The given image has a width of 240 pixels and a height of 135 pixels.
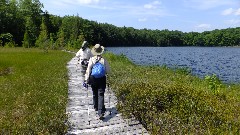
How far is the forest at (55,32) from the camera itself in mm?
76688

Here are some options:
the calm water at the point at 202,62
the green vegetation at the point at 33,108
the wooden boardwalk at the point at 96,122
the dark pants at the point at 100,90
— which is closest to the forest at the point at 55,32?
the calm water at the point at 202,62

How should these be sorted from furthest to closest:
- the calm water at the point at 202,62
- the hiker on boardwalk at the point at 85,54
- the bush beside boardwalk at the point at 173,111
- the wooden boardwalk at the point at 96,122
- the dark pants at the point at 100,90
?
the calm water at the point at 202,62 < the hiker on boardwalk at the point at 85,54 < the dark pants at the point at 100,90 < the wooden boardwalk at the point at 96,122 < the bush beside boardwalk at the point at 173,111

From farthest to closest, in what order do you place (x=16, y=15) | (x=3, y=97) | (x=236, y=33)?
(x=236, y=33)
(x=16, y=15)
(x=3, y=97)

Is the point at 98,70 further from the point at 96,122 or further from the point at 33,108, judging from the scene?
the point at 33,108

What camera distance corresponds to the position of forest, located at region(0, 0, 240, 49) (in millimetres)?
76688

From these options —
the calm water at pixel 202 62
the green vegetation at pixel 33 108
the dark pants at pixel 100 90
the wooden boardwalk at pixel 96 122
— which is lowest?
the calm water at pixel 202 62

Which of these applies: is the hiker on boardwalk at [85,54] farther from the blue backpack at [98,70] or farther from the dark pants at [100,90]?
the blue backpack at [98,70]

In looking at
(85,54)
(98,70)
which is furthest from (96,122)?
(85,54)

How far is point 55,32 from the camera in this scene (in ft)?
372

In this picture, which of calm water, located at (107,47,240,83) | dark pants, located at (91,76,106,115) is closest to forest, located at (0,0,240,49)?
calm water, located at (107,47,240,83)

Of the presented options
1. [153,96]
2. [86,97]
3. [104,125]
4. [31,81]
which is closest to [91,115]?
[104,125]

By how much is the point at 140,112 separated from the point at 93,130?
172 centimetres

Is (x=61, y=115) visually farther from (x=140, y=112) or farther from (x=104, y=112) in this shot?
(x=140, y=112)

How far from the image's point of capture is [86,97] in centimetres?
1413
